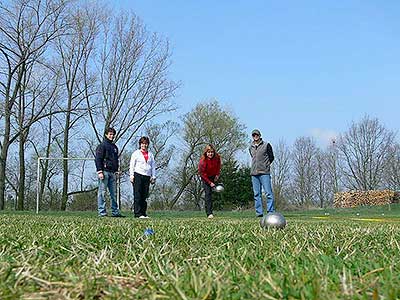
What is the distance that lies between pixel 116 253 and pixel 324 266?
1.12 meters

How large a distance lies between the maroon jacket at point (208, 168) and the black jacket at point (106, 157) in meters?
1.96

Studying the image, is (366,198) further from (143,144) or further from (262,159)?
(143,144)

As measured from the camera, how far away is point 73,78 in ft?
111

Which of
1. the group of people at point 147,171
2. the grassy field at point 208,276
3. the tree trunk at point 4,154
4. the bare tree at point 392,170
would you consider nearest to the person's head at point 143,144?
the group of people at point 147,171

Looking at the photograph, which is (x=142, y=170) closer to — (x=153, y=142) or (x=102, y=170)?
(x=102, y=170)

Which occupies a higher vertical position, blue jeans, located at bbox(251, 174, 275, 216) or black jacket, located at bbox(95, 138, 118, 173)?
black jacket, located at bbox(95, 138, 118, 173)

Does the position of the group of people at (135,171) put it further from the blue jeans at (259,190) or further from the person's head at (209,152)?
the blue jeans at (259,190)

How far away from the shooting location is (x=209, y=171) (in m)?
12.4

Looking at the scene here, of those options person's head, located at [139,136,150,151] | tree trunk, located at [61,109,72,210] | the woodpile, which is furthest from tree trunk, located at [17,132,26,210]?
the woodpile

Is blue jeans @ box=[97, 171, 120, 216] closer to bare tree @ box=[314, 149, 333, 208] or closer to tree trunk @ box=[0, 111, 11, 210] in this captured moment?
tree trunk @ box=[0, 111, 11, 210]

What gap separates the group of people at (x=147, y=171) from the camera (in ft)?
37.3

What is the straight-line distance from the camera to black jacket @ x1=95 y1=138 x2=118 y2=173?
1188 cm

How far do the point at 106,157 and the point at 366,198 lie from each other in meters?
28.2

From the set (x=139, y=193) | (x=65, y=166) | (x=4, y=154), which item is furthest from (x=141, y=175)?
(x=65, y=166)
